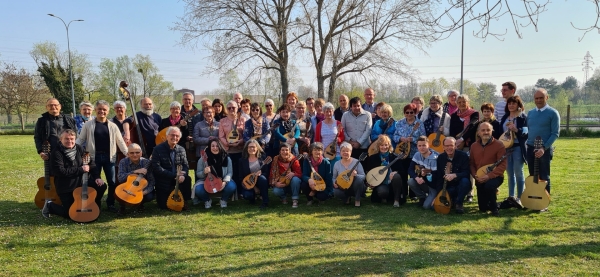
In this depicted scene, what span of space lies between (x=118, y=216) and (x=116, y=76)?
46.8 metres

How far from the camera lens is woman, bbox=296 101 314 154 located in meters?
7.00

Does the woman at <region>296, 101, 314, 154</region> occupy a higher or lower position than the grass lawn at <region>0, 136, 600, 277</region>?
higher

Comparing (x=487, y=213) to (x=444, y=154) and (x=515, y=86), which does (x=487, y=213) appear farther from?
(x=515, y=86)

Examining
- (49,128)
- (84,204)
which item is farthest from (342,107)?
(49,128)

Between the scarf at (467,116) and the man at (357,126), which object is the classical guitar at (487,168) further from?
the man at (357,126)

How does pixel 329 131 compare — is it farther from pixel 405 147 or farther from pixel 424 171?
pixel 424 171

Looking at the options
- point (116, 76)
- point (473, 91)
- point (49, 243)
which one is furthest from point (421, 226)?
point (116, 76)

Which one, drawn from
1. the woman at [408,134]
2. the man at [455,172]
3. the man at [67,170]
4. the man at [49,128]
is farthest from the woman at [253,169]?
the man at [49,128]

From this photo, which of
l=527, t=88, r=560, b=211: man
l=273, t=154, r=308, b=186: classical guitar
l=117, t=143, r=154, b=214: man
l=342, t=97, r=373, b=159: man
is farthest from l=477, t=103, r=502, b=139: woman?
l=117, t=143, r=154, b=214: man

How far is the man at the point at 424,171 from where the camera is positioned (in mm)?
6258

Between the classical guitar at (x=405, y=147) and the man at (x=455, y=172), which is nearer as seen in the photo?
the man at (x=455, y=172)

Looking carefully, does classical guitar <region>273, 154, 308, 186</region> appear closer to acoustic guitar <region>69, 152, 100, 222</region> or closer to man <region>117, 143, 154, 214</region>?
man <region>117, 143, 154, 214</region>

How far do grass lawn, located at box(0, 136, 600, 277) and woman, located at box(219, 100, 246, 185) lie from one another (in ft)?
2.69

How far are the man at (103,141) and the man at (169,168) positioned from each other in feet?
1.91
